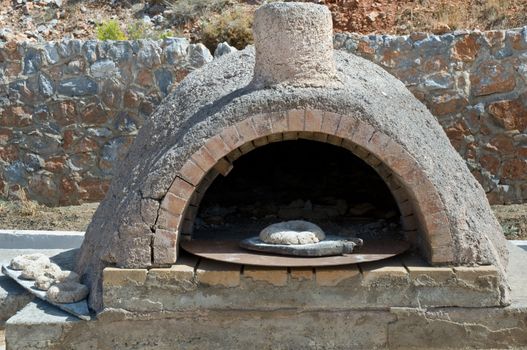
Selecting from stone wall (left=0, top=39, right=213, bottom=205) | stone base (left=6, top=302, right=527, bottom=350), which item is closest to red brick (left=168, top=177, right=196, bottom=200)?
stone base (left=6, top=302, right=527, bottom=350)

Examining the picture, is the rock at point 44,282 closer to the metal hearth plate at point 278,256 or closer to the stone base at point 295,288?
the stone base at point 295,288

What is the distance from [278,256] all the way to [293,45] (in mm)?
1236

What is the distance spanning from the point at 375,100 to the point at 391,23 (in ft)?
33.0

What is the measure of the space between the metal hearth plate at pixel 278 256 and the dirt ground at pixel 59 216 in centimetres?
351

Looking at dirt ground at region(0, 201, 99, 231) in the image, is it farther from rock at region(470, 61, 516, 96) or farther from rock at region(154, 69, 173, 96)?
rock at region(470, 61, 516, 96)

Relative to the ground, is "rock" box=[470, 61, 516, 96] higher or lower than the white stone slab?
higher

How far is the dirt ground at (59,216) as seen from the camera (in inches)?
312

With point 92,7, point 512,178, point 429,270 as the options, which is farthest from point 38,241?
point 92,7

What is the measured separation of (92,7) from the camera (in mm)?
16078

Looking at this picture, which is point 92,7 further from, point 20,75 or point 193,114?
point 193,114

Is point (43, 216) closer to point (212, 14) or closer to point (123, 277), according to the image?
point (123, 277)

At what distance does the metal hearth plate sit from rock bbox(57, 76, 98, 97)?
5002mm

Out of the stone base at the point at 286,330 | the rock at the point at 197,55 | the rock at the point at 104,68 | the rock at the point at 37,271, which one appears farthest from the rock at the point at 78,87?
the stone base at the point at 286,330

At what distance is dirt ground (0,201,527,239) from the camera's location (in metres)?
7.91
